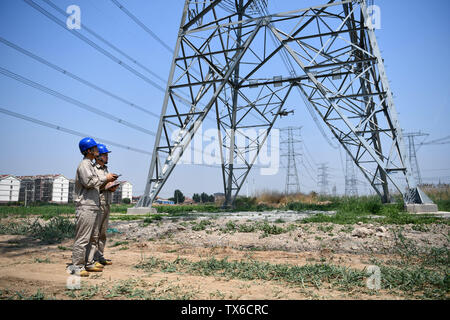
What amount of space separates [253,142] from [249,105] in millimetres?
2362

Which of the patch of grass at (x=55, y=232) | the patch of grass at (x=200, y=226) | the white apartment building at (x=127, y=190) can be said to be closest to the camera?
the patch of grass at (x=55, y=232)

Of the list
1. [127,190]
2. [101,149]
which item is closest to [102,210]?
[101,149]

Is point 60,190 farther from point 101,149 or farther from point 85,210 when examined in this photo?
point 85,210

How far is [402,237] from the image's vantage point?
5.70 m

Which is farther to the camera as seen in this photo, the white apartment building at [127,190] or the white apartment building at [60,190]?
the white apartment building at [127,190]

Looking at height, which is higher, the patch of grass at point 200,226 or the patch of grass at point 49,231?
the patch of grass at point 200,226

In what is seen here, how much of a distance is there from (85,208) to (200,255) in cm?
229

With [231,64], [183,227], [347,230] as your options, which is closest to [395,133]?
[347,230]

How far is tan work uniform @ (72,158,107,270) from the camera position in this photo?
4.05 m

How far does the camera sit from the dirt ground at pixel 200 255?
10.3 feet

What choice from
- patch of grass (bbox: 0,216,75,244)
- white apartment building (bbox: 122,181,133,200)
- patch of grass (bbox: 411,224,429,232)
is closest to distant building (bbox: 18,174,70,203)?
white apartment building (bbox: 122,181,133,200)

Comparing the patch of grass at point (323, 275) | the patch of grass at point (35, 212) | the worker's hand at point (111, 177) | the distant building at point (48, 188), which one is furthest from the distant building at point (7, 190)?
the patch of grass at point (323, 275)

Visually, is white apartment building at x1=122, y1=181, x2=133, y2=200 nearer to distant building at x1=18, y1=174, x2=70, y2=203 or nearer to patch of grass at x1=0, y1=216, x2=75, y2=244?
distant building at x1=18, y1=174, x2=70, y2=203

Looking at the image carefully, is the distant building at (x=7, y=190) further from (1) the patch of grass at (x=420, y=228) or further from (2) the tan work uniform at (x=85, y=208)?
(1) the patch of grass at (x=420, y=228)
